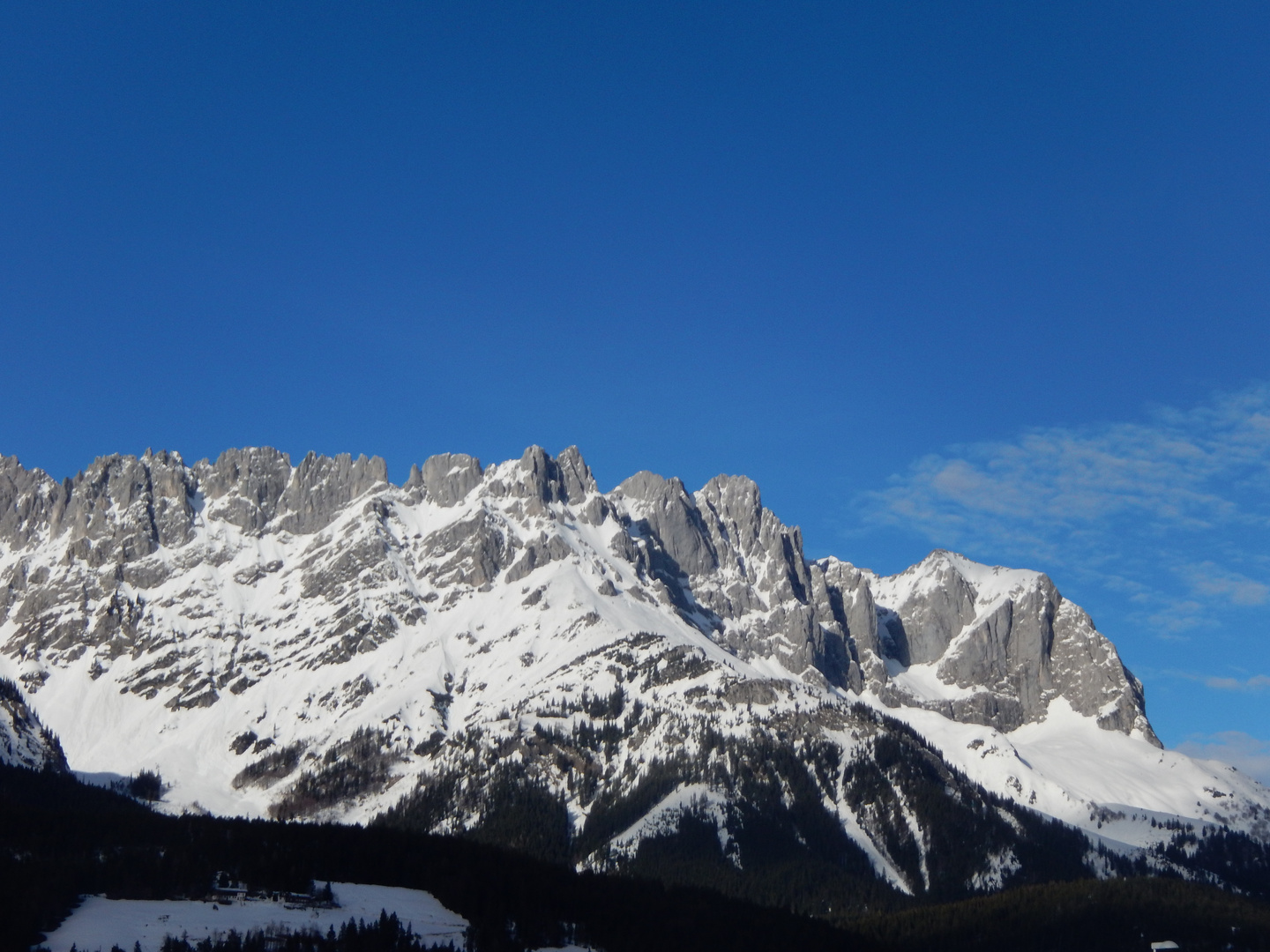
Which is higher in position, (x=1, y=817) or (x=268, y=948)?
(x=1, y=817)

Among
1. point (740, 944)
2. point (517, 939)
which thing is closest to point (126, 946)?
point (517, 939)

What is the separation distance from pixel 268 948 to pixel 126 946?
14.4 m

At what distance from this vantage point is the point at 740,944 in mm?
191000

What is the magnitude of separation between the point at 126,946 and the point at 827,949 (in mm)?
99262

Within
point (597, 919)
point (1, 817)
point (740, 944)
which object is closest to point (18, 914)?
point (1, 817)

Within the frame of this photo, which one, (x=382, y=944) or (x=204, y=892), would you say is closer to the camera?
(x=382, y=944)

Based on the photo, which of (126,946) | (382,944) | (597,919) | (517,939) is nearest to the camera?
(126,946)

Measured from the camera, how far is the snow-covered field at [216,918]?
146 metres

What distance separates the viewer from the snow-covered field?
5743 inches

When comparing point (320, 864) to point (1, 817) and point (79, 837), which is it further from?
point (1, 817)

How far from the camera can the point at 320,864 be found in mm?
194750

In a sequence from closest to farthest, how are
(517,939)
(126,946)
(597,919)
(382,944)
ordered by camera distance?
(126,946)
(382,944)
(517,939)
(597,919)

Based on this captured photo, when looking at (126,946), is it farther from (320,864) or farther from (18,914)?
(320,864)

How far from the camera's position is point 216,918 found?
15875cm
